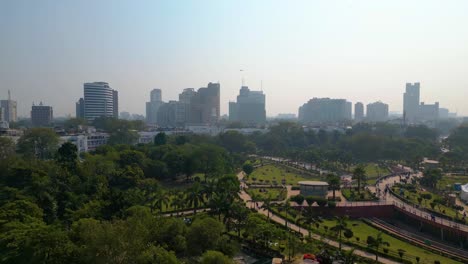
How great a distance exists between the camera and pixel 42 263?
19625mm

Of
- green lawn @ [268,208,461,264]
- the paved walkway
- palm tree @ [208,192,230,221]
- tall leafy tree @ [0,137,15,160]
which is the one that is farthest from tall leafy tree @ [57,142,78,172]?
the paved walkway

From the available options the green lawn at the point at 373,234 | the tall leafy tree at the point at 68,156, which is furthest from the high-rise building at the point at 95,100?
the green lawn at the point at 373,234

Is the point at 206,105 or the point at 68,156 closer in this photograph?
the point at 68,156

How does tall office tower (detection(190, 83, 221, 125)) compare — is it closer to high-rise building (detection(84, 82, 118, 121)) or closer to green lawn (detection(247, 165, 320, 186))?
high-rise building (detection(84, 82, 118, 121))

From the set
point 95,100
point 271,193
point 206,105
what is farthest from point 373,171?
point 206,105

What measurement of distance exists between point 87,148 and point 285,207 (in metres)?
56.9

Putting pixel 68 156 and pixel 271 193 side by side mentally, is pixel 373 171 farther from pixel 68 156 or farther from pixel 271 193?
pixel 68 156

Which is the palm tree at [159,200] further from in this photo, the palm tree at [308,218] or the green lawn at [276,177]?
the green lawn at [276,177]

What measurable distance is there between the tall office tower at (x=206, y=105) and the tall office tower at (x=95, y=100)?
37904 mm

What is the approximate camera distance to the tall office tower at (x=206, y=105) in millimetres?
155500

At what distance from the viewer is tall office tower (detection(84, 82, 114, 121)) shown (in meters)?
127

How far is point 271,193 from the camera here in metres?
44.7

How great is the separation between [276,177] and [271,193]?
42.7 ft

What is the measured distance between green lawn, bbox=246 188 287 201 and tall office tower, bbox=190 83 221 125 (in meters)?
110
